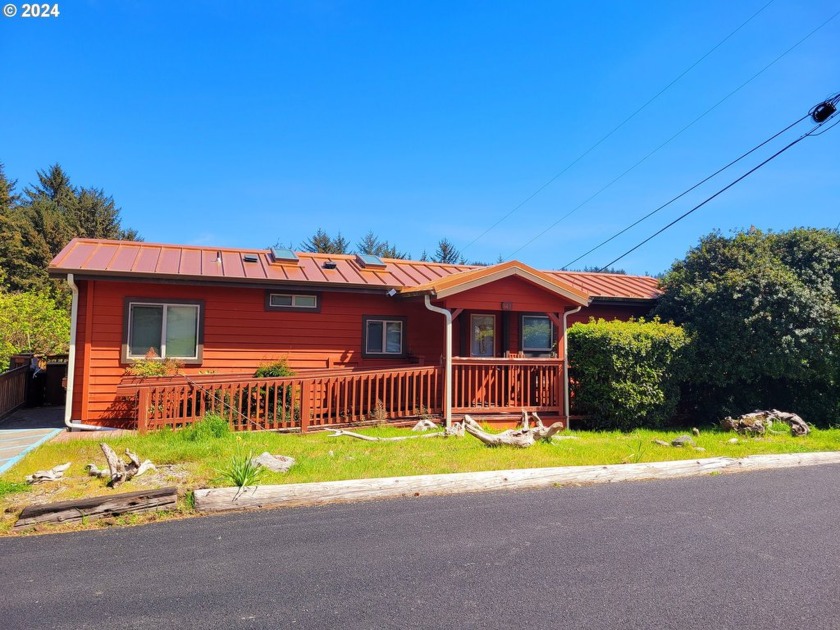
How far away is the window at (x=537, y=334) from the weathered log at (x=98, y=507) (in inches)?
375

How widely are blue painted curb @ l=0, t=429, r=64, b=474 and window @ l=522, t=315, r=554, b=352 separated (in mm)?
9832

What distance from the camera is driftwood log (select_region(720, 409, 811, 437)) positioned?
1094 centimetres

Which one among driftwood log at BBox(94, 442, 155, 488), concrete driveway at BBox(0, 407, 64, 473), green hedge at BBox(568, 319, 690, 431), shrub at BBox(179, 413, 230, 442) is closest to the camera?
driftwood log at BBox(94, 442, 155, 488)

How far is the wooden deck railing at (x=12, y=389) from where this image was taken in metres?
11.8

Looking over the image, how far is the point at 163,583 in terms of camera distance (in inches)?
154

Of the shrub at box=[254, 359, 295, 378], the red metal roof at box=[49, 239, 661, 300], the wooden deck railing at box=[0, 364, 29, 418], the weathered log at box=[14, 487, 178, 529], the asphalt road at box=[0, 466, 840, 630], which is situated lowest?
the asphalt road at box=[0, 466, 840, 630]

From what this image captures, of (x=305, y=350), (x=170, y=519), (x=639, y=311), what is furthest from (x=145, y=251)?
(x=639, y=311)

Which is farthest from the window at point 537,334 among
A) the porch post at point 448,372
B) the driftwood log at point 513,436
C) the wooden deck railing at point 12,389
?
the wooden deck railing at point 12,389

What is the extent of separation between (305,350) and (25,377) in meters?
7.75

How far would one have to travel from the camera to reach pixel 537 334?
1371 cm

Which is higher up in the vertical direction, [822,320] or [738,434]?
[822,320]

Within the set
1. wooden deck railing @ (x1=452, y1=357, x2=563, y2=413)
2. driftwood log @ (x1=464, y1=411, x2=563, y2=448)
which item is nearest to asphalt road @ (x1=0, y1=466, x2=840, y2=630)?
driftwood log @ (x1=464, y1=411, x2=563, y2=448)

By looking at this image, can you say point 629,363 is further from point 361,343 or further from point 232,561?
point 232,561

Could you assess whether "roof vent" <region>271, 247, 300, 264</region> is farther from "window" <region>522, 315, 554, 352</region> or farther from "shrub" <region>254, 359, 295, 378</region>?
"window" <region>522, 315, 554, 352</region>
